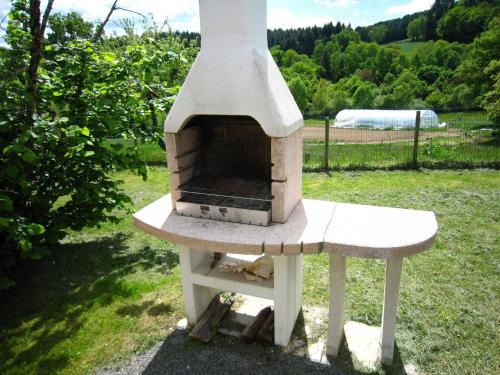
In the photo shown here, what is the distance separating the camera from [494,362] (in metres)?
3.19

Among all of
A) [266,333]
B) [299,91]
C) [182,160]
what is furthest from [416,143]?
[299,91]

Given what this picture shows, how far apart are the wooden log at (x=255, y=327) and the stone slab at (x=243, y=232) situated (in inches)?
45.2

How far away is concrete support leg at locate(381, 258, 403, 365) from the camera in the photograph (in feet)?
9.87

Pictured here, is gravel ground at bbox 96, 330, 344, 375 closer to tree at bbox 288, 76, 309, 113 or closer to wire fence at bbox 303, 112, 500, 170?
wire fence at bbox 303, 112, 500, 170

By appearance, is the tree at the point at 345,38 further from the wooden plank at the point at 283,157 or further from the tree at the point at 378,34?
the wooden plank at the point at 283,157

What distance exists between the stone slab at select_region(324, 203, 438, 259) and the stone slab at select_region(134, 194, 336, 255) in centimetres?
13

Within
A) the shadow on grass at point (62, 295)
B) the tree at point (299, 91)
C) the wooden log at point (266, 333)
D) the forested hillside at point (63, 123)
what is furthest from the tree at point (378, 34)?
the wooden log at point (266, 333)

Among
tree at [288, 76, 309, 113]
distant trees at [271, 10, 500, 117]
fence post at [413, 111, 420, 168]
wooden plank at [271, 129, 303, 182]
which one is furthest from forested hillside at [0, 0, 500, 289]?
tree at [288, 76, 309, 113]

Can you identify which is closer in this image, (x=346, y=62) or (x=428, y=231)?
(x=428, y=231)

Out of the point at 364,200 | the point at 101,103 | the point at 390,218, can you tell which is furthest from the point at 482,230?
the point at 101,103

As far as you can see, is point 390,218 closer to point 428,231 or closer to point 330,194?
point 428,231

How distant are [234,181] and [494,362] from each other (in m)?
3.04

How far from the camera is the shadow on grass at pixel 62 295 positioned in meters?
3.59

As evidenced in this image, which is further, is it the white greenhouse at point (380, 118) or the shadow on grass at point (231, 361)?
the white greenhouse at point (380, 118)
